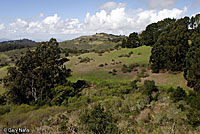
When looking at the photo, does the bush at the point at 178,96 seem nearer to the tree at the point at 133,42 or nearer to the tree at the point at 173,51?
the tree at the point at 173,51

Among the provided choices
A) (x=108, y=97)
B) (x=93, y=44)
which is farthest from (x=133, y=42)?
(x=93, y=44)

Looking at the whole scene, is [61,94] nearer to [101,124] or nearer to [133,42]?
[101,124]

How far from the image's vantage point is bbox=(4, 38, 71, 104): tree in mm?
19297

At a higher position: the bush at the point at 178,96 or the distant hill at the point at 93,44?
the distant hill at the point at 93,44

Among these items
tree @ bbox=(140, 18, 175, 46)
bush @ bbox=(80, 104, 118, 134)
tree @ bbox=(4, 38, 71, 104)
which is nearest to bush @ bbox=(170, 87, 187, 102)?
bush @ bbox=(80, 104, 118, 134)

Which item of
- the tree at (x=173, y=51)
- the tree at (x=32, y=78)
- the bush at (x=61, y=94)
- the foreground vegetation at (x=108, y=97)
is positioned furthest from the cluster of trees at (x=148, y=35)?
the bush at (x=61, y=94)

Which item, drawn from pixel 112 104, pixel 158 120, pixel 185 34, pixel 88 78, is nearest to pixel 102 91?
pixel 112 104

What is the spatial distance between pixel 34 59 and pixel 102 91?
10.6 metres

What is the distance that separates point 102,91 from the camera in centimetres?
2097

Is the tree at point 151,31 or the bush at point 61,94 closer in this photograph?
the bush at point 61,94

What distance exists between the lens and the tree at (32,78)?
760 inches

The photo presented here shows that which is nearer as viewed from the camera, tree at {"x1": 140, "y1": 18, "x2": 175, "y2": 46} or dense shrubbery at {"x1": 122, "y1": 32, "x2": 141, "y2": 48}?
tree at {"x1": 140, "y1": 18, "x2": 175, "y2": 46}

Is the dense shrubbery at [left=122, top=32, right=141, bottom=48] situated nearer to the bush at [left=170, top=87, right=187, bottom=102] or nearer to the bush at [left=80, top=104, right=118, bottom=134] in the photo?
the bush at [left=170, top=87, right=187, bottom=102]

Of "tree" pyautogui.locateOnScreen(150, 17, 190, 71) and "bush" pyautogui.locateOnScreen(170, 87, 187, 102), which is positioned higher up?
"tree" pyautogui.locateOnScreen(150, 17, 190, 71)
